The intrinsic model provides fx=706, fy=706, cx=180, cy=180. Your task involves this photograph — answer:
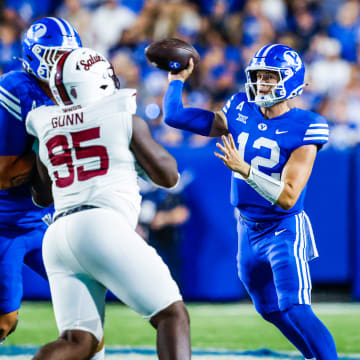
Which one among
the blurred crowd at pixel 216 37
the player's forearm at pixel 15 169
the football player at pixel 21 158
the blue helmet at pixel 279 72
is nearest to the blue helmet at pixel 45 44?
the football player at pixel 21 158

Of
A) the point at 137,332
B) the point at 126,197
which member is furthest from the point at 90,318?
the point at 137,332

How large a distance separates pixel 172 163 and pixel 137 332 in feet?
9.40

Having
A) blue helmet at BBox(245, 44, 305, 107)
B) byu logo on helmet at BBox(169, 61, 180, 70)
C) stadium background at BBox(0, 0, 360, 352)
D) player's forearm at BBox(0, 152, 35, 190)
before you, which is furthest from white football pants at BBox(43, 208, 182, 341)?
stadium background at BBox(0, 0, 360, 352)

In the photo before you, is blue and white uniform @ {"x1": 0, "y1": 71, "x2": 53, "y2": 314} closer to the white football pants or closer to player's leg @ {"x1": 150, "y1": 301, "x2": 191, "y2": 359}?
the white football pants

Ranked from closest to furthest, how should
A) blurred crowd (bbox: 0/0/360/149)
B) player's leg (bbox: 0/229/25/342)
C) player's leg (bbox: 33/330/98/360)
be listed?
player's leg (bbox: 33/330/98/360) < player's leg (bbox: 0/229/25/342) < blurred crowd (bbox: 0/0/360/149)

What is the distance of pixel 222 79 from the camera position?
331 inches

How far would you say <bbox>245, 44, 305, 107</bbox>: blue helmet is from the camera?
3.73m

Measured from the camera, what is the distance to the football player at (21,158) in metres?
3.50

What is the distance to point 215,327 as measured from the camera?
18.1 feet

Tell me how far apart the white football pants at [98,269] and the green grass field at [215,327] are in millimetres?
2252

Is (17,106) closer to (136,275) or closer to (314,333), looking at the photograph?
(136,275)

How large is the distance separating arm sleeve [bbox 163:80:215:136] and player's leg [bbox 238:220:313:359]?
0.65 m

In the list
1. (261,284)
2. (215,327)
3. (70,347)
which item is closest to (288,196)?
(261,284)

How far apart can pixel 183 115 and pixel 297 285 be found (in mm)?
1191
